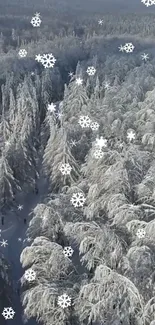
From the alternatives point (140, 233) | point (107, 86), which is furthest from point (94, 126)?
point (140, 233)

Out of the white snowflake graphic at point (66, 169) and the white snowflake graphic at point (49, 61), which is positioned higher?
the white snowflake graphic at point (49, 61)

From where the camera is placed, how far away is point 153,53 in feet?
152

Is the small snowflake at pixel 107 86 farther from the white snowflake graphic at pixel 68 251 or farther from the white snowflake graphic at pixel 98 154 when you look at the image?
the white snowflake graphic at pixel 68 251

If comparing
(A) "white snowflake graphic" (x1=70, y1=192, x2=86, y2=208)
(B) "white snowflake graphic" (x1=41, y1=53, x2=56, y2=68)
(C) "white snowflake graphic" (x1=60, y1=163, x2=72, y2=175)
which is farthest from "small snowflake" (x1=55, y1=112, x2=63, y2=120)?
(A) "white snowflake graphic" (x1=70, y1=192, x2=86, y2=208)

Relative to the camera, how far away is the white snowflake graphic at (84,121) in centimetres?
3095

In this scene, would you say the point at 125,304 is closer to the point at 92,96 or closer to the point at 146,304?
the point at 146,304

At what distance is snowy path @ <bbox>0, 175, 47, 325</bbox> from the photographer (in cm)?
2208

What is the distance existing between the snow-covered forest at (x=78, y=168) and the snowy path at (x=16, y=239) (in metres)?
0.06

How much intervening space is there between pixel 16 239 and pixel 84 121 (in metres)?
8.36

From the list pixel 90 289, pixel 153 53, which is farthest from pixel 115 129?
pixel 153 53

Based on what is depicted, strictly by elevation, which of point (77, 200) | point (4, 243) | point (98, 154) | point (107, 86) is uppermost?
point (107, 86)

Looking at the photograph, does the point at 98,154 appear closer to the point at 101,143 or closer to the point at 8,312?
the point at 101,143

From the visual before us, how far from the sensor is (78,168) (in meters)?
28.4

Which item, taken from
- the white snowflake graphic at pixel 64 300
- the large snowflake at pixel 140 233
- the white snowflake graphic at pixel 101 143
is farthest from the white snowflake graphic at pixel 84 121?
the white snowflake graphic at pixel 64 300
